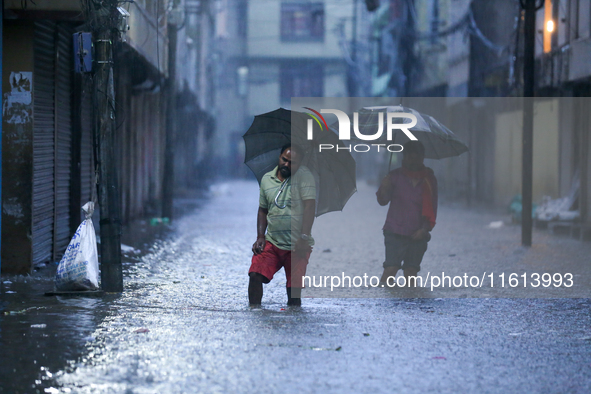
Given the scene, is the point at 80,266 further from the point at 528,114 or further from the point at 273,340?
the point at 528,114

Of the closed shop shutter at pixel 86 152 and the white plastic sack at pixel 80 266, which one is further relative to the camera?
the closed shop shutter at pixel 86 152

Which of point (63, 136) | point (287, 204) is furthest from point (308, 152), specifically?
point (63, 136)

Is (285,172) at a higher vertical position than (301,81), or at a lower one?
lower

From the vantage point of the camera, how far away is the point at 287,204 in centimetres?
718

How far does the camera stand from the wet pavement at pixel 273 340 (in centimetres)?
492

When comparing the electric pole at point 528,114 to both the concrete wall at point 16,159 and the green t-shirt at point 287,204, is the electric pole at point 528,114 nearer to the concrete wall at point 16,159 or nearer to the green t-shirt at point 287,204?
the green t-shirt at point 287,204

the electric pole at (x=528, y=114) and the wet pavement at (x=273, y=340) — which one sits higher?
the electric pole at (x=528, y=114)

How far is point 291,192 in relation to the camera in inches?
284

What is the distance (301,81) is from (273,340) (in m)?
52.4

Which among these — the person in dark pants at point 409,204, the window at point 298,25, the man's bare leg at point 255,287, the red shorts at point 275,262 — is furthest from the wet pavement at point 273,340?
the window at point 298,25

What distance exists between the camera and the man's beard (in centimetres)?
718

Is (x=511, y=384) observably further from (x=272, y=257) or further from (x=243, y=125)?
(x=243, y=125)

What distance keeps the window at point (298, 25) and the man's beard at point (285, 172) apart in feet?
165

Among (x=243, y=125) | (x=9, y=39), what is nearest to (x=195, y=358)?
(x=9, y=39)
